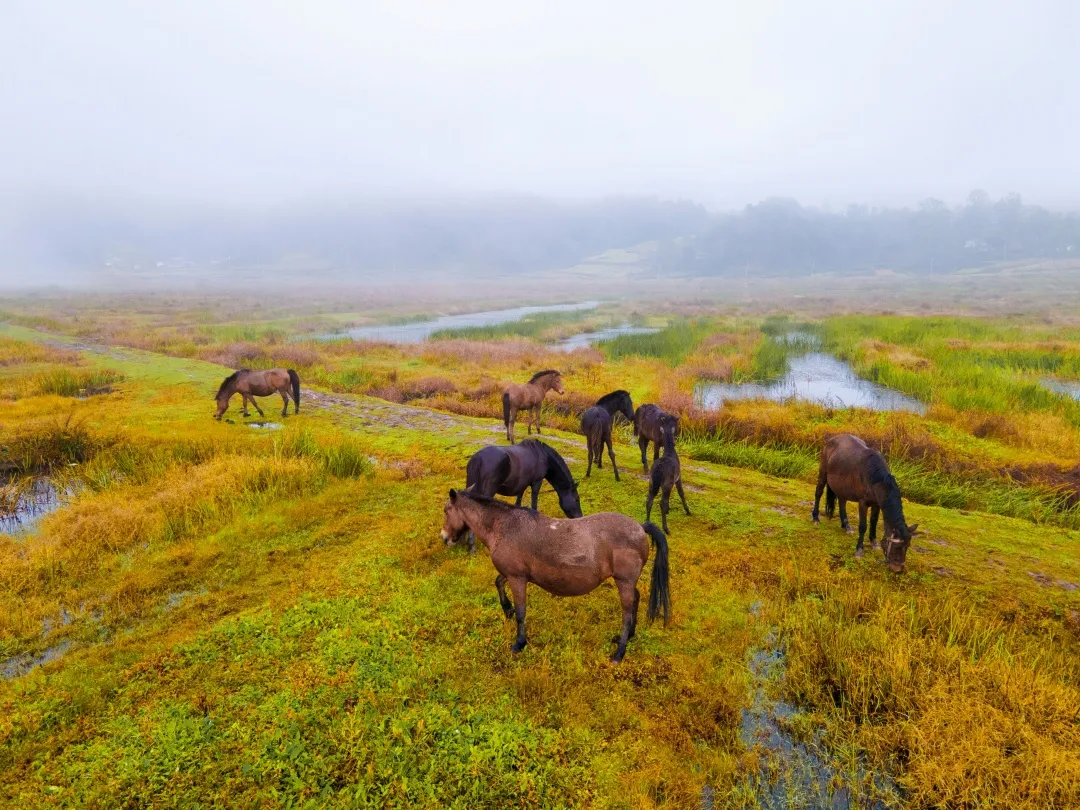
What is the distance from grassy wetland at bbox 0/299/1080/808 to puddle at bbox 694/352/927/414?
6.72m

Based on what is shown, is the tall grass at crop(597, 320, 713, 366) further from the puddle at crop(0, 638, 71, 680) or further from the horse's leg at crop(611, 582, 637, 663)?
the puddle at crop(0, 638, 71, 680)

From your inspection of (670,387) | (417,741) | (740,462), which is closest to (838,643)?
(417,741)

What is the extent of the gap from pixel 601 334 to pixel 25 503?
135ft

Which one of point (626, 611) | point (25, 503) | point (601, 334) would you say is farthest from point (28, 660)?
point (601, 334)

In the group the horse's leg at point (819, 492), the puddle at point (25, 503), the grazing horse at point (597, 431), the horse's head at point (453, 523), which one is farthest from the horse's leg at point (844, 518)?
the puddle at point (25, 503)

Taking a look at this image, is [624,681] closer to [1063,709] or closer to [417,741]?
[417,741]

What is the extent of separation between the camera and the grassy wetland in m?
4.27

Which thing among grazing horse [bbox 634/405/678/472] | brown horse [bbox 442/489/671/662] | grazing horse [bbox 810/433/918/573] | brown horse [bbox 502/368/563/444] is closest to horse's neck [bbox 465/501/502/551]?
brown horse [bbox 442/489/671/662]

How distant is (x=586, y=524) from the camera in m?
5.71

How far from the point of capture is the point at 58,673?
212 inches

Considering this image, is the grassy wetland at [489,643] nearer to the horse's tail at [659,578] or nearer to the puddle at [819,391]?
the horse's tail at [659,578]

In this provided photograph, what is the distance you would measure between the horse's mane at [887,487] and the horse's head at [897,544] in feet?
0.19

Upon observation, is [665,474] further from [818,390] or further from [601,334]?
[601,334]

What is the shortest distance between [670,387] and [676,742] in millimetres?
17304
